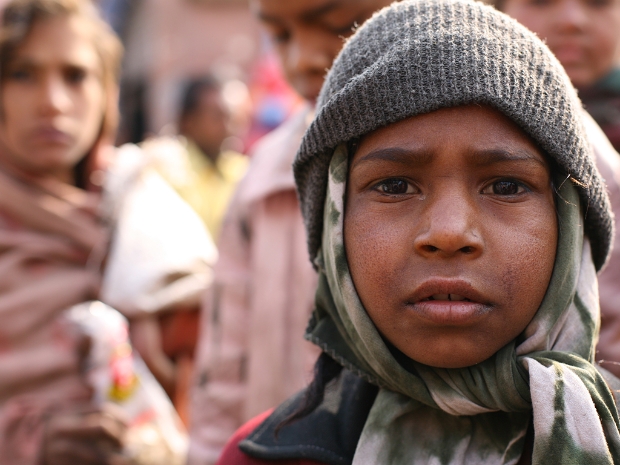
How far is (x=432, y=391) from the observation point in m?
1.49

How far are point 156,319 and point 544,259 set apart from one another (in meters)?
1.72

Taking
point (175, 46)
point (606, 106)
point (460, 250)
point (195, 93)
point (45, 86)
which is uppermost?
point (175, 46)

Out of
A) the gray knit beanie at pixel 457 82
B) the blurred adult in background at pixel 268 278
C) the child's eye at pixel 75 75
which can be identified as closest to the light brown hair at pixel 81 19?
the child's eye at pixel 75 75

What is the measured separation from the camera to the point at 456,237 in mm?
1385

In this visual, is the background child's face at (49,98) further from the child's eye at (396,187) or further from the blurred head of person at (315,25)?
the child's eye at (396,187)

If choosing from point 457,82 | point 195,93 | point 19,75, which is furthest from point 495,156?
point 195,93

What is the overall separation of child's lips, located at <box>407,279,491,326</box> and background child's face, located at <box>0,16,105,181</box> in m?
1.86

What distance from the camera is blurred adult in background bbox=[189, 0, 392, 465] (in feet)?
8.11

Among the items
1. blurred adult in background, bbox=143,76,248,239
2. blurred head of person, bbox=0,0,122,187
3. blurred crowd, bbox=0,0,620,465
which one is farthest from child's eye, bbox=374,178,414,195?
blurred adult in background, bbox=143,76,248,239

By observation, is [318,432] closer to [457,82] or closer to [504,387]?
[504,387]

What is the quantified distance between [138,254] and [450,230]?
5.47 ft

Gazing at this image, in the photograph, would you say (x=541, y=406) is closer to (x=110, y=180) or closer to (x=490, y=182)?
(x=490, y=182)

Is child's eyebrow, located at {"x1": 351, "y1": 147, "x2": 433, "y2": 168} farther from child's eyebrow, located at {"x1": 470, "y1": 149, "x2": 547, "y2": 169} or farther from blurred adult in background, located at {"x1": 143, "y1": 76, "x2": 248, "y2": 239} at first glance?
blurred adult in background, located at {"x1": 143, "y1": 76, "x2": 248, "y2": 239}

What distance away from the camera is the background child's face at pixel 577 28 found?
2.53 metres
